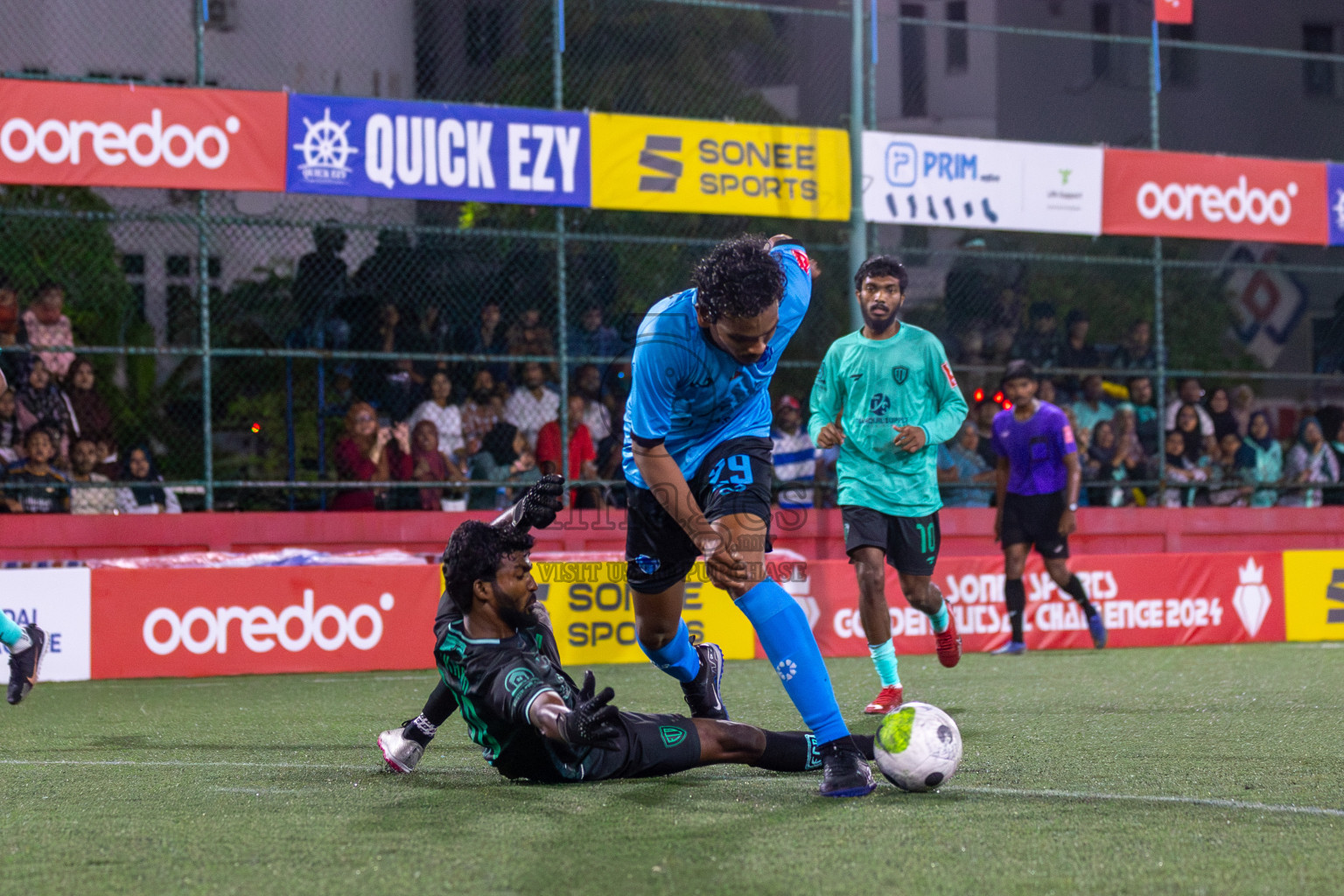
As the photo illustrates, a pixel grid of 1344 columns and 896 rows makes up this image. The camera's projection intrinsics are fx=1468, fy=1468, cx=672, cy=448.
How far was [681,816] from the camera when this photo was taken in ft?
13.6

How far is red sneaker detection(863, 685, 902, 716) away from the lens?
6.84m

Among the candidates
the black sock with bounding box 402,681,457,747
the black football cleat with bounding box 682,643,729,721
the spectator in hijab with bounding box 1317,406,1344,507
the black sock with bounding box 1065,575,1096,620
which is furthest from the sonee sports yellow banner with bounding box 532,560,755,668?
the spectator in hijab with bounding box 1317,406,1344,507

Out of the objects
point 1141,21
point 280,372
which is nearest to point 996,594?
point 280,372

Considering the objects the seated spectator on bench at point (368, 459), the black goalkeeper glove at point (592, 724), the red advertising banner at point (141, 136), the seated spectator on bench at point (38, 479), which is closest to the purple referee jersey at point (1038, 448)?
the seated spectator on bench at point (368, 459)

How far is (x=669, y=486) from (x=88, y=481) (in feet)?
27.6

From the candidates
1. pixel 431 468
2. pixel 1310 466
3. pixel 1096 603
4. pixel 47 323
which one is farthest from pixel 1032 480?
pixel 47 323

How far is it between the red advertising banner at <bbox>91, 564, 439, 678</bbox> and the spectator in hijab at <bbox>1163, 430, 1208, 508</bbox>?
328 inches

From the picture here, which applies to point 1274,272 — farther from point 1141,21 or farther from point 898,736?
point 898,736

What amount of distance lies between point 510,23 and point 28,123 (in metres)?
6.01

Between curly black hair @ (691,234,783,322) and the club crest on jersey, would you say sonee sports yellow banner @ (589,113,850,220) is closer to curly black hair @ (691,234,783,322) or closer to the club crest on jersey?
curly black hair @ (691,234,783,322)

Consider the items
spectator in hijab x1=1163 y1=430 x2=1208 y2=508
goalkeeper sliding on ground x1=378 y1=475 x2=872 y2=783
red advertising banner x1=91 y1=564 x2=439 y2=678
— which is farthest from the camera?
spectator in hijab x1=1163 y1=430 x2=1208 y2=508

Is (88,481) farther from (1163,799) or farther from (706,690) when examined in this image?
(1163,799)

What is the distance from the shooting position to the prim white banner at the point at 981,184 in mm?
13461

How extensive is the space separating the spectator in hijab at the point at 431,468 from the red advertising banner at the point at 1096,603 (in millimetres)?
3198
